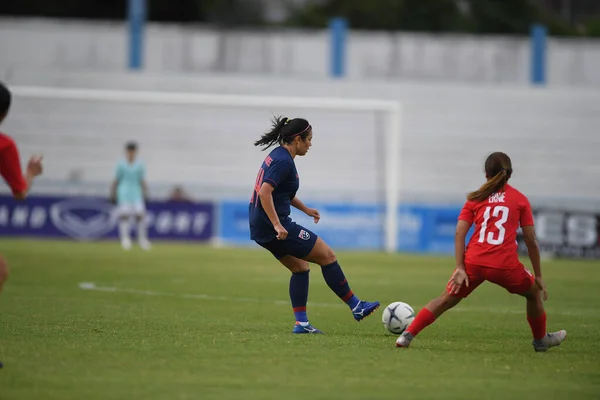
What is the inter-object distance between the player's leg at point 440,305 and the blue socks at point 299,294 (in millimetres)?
1511

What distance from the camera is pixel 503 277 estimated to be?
8977 mm

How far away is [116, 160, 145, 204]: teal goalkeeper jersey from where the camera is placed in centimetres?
2659

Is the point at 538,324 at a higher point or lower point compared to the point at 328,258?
lower

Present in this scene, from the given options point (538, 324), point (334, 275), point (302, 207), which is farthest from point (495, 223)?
point (302, 207)

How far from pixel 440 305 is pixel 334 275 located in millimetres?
1672

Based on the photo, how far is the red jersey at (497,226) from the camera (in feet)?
29.5

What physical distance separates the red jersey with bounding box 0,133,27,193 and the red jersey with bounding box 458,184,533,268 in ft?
11.9

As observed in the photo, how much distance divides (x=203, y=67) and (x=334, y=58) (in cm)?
531

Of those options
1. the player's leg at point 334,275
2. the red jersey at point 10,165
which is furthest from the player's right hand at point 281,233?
the red jersey at point 10,165

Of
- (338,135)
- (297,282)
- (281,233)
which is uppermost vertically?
(338,135)

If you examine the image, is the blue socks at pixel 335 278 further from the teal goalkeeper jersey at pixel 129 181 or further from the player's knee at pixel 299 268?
the teal goalkeeper jersey at pixel 129 181

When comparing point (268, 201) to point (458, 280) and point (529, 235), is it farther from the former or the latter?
point (529, 235)

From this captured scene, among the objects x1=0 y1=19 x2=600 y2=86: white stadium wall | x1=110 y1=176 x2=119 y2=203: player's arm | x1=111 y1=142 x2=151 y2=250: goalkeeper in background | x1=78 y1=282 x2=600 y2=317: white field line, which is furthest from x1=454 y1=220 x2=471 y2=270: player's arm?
x1=0 y1=19 x2=600 y2=86: white stadium wall

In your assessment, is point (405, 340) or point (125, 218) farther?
point (125, 218)
